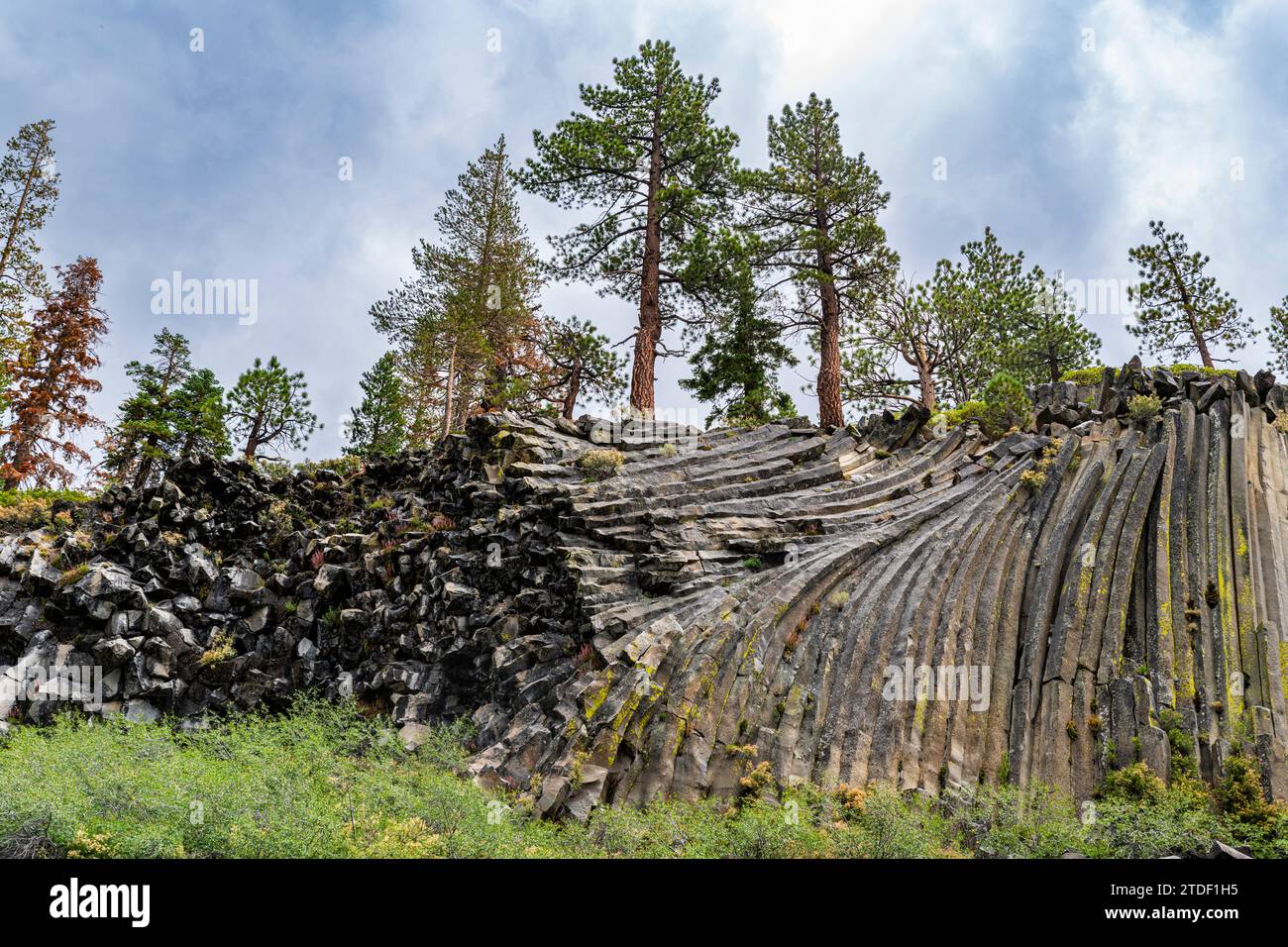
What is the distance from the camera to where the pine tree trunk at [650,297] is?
24.1m

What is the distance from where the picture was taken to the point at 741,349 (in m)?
26.6

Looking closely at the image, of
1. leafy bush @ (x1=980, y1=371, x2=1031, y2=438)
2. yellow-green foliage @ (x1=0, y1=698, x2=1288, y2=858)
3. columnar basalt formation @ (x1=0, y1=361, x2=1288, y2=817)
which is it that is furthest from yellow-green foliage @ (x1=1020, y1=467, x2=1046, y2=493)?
yellow-green foliage @ (x1=0, y1=698, x2=1288, y2=858)

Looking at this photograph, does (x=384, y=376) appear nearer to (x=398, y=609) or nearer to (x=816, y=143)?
(x=398, y=609)

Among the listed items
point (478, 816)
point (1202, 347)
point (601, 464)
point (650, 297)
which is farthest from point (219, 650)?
point (1202, 347)

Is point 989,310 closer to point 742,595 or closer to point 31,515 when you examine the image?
point 742,595

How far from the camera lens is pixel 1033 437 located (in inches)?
774

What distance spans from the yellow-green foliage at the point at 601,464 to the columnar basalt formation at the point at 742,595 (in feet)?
1.00

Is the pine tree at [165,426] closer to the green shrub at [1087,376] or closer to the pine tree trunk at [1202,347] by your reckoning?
the green shrub at [1087,376]

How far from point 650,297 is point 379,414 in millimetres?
13719

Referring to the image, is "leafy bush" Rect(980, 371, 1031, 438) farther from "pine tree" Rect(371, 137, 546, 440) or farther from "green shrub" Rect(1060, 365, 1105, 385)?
"pine tree" Rect(371, 137, 546, 440)

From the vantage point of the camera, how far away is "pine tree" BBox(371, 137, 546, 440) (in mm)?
31641

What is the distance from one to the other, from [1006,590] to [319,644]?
53.0 feet

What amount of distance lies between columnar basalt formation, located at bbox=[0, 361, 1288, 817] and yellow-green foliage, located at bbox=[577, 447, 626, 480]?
0.31m
